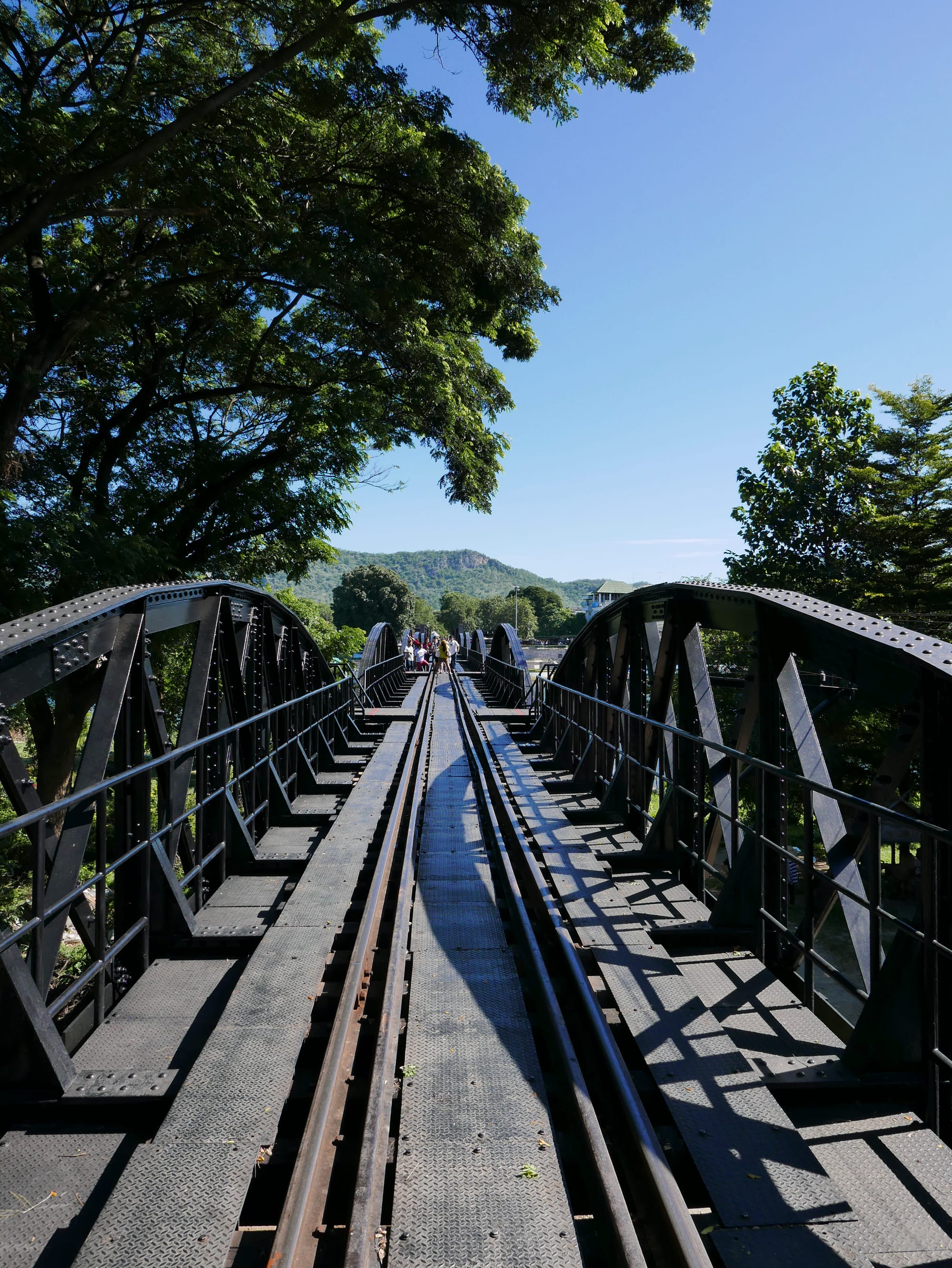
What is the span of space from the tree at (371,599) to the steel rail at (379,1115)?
7701 cm

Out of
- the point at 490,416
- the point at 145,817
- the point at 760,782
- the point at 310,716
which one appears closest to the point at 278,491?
the point at 490,416

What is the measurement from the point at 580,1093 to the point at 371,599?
3200 inches

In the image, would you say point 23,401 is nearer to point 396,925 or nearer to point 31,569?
point 31,569

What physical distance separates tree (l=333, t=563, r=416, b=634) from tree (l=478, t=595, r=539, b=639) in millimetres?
35439

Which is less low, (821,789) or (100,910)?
(821,789)

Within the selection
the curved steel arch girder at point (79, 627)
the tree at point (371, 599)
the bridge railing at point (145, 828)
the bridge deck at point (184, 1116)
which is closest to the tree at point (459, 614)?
the tree at point (371, 599)

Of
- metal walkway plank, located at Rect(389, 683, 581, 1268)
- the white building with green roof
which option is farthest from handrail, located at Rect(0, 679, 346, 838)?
the white building with green roof

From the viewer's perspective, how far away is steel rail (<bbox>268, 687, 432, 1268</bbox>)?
2.30 m

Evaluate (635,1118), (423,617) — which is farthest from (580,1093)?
(423,617)

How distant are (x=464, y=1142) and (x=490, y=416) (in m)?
14.1

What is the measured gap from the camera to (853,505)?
87.4 ft

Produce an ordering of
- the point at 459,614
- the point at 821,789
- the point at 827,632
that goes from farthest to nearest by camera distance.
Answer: the point at 459,614, the point at 827,632, the point at 821,789

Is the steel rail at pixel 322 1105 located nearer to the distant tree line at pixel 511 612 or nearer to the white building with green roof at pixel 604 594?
the white building with green roof at pixel 604 594

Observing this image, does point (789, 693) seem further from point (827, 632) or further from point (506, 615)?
point (506, 615)
